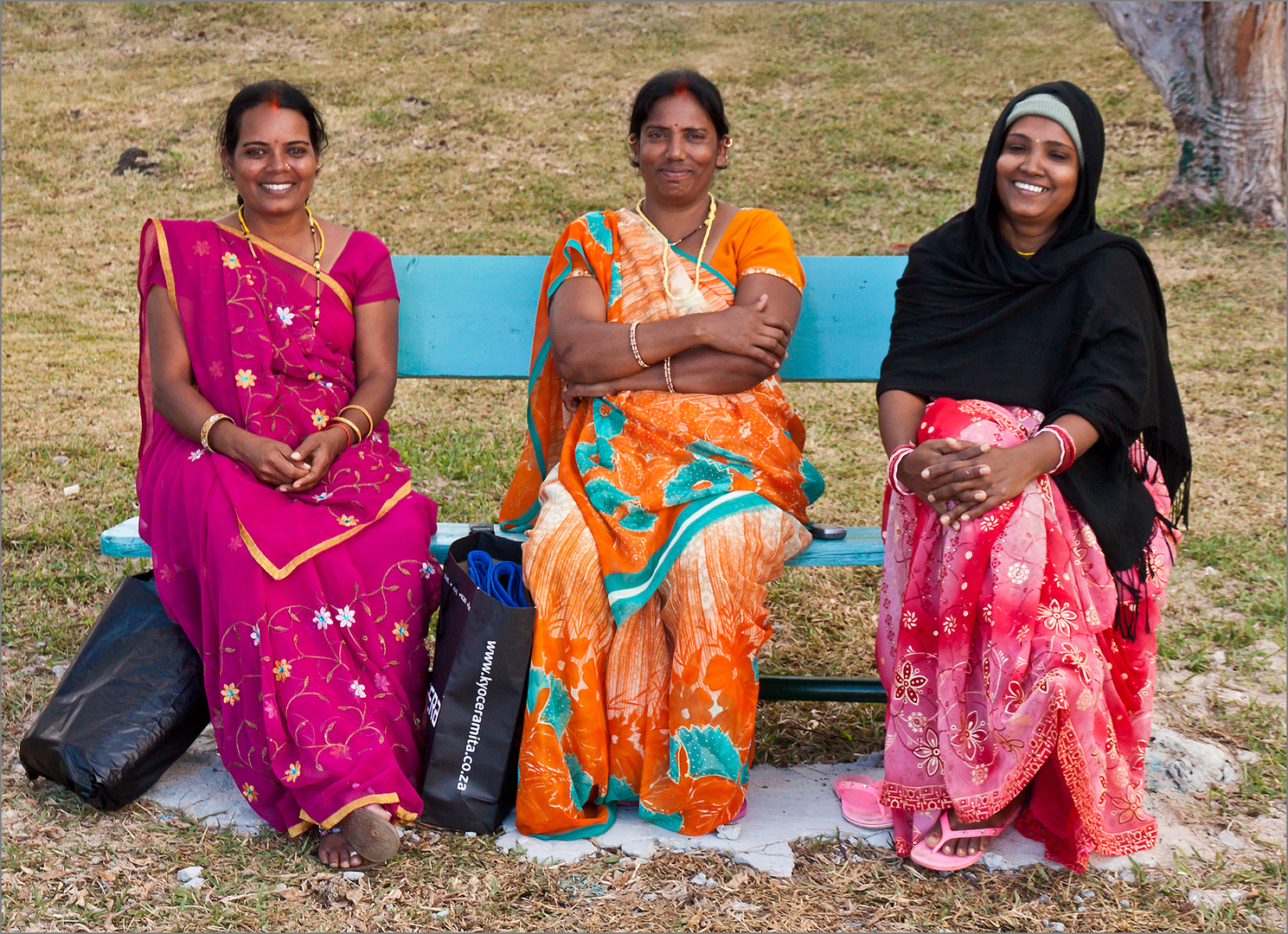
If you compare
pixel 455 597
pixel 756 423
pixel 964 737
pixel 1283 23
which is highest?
pixel 1283 23

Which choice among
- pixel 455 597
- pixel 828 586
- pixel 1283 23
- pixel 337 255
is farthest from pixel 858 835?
pixel 1283 23

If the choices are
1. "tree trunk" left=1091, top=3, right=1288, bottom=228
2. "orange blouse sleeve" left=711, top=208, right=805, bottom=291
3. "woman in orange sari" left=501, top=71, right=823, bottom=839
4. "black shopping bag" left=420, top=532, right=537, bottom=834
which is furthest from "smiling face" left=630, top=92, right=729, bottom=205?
"tree trunk" left=1091, top=3, right=1288, bottom=228

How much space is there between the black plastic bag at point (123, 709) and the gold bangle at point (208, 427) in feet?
1.60

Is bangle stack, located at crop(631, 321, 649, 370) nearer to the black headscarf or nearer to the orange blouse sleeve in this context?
the orange blouse sleeve

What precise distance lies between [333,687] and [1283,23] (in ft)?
27.7

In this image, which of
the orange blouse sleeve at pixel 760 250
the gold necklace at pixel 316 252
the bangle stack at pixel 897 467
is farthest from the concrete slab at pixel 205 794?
the orange blouse sleeve at pixel 760 250

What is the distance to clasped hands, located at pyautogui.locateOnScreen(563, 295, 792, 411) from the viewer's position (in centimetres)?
332

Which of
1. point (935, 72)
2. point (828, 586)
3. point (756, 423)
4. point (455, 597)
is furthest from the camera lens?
point (935, 72)

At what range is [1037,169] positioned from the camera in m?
3.09

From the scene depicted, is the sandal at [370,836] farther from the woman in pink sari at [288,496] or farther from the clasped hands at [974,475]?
the clasped hands at [974,475]

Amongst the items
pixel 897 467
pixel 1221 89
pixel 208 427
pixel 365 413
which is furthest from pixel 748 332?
pixel 1221 89

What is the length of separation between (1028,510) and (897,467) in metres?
0.36

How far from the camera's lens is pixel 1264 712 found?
3771mm

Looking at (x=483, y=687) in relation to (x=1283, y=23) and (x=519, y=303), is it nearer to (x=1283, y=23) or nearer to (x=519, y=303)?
(x=519, y=303)
